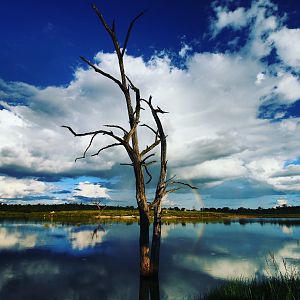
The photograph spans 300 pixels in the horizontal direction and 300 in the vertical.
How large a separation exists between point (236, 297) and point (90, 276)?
870 centimetres

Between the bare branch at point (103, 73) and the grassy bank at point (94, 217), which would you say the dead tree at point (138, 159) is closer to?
the bare branch at point (103, 73)

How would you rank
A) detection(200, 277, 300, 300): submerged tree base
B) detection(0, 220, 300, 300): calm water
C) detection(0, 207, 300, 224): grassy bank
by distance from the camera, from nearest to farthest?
detection(200, 277, 300, 300): submerged tree base
detection(0, 220, 300, 300): calm water
detection(0, 207, 300, 224): grassy bank

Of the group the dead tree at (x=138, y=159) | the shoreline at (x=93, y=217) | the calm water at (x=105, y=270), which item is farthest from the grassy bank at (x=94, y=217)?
the dead tree at (x=138, y=159)

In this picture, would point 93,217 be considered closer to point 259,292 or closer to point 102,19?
point 102,19

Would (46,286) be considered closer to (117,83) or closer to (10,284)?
(10,284)

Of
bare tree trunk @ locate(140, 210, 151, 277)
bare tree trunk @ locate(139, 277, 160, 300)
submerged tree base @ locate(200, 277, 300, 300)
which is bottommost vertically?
bare tree trunk @ locate(139, 277, 160, 300)

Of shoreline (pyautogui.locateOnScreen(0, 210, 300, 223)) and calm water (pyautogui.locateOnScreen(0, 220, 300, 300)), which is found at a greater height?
shoreline (pyautogui.locateOnScreen(0, 210, 300, 223))

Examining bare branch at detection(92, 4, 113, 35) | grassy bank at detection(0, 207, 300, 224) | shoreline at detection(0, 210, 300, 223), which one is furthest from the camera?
grassy bank at detection(0, 207, 300, 224)

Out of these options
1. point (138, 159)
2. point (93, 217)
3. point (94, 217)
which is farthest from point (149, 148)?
point (94, 217)

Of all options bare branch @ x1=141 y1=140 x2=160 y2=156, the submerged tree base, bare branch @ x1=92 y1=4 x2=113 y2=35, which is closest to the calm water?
the submerged tree base

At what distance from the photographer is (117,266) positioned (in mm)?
20141

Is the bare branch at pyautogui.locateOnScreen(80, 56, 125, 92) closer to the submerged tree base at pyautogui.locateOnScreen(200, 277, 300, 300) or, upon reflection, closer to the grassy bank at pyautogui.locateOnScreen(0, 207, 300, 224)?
the submerged tree base at pyautogui.locateOnScreen(200, 277, 300, 300)

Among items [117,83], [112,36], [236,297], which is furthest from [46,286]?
[112,36]

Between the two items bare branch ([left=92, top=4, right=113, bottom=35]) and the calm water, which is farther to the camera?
bare branch ([left=92, top=4, right=113, bottom=35])
